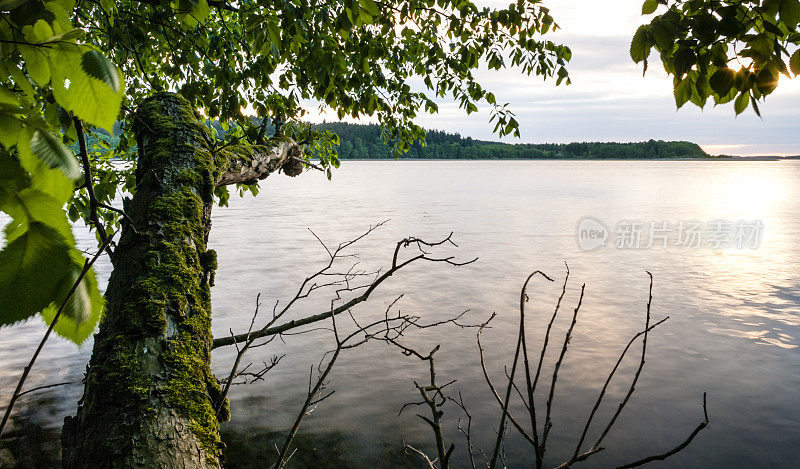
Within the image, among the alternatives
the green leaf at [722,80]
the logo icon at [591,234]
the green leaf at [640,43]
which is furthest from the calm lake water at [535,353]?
the green leaf at [722,80]

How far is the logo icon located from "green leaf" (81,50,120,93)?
20.9 meters

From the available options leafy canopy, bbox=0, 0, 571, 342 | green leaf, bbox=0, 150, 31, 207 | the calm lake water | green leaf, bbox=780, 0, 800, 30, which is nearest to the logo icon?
the calm lake water

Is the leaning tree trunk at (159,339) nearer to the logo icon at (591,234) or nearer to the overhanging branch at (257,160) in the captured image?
the overhanging branch at (257,160)

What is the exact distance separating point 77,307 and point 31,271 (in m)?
0.08

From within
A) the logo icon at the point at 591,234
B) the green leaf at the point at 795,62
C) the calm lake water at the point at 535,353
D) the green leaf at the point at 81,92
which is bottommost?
the logo icon at the point at 591,234

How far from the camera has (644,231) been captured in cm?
2527

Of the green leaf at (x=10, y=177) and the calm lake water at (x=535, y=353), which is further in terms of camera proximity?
the calm lake water at (x=535, y=353)

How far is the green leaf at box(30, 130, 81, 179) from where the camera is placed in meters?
0.60

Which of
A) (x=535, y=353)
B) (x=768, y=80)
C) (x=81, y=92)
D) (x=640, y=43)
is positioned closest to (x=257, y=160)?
(x=640, y=43)

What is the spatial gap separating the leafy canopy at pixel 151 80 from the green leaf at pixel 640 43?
125cm

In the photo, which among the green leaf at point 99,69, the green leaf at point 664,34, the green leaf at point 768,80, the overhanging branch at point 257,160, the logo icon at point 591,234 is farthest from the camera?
the logo icon at point 591,234

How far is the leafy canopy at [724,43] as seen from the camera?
237 centimetres

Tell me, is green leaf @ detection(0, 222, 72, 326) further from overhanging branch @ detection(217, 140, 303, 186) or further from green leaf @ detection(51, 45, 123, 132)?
overhanging branch @ detection(217, 140, 303, 186)

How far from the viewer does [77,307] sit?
23.9 inches
